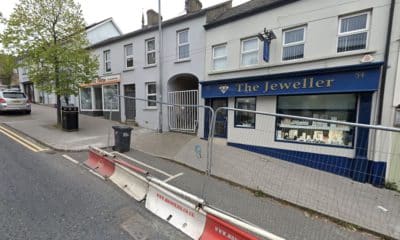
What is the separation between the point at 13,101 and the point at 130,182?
14.7 metres

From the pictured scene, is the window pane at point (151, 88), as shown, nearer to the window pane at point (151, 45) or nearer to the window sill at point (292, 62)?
the window pane at point (151, 45)

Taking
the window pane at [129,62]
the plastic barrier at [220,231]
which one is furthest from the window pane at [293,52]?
the window pane at [129,62]

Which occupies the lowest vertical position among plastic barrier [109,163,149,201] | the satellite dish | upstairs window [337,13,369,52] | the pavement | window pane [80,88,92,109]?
the pavement

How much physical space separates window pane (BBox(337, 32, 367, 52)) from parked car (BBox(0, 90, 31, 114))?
61.1ft

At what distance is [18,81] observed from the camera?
1208 inches

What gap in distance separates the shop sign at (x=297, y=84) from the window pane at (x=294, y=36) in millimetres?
1444

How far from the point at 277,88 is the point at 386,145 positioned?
3.66 m

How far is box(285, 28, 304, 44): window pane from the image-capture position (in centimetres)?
760

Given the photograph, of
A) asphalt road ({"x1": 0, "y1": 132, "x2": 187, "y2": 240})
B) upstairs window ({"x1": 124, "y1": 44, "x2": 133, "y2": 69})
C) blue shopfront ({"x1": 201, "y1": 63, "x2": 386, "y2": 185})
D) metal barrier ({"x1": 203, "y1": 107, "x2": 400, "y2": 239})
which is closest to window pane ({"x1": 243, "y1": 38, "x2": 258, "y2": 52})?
blue shopfront ({"x1": 201, "y1": 63, "x2": 386, "y2": 185})

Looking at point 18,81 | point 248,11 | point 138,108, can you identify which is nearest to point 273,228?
point 248,11

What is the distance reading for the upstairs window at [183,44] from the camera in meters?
10.9

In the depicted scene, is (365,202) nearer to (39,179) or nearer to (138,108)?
(39,179)

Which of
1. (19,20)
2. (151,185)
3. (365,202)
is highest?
(19,20)

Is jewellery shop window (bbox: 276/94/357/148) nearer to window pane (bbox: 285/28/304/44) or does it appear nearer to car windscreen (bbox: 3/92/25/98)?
window pane (bbox: 285/28/304/44)
